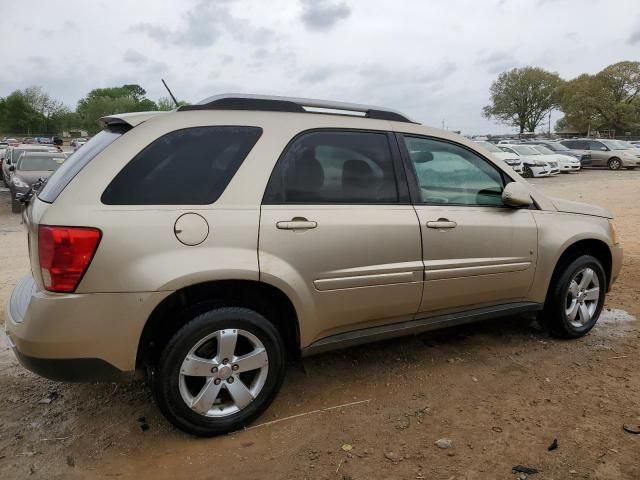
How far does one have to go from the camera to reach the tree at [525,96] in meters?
76.9

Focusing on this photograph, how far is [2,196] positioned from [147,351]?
16.6 metres

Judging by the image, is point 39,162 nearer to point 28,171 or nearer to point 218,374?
point 28,171

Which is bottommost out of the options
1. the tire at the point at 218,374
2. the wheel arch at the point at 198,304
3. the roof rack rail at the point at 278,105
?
the tire at the point at 218,374

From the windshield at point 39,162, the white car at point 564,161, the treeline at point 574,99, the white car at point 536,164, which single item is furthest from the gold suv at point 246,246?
the treeline at point 574,99

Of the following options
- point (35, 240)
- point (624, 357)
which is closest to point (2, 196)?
point (35, 240)

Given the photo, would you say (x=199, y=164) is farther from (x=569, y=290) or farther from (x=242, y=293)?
(x=569, y=290)

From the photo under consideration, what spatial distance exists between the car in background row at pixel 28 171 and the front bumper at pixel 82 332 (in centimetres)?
1094

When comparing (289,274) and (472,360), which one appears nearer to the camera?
(289,274)

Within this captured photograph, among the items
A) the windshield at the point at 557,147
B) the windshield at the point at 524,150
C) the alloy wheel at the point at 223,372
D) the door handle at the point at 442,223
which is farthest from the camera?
the windshield at the point at 557,147

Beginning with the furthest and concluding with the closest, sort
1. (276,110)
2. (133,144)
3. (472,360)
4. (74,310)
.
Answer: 1. (472,360)
2. (276,110)
3. (133,144)
4. (74,310)

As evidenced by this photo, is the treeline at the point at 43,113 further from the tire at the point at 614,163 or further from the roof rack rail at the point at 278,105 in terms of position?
the roof rack rail at the point at 278,105

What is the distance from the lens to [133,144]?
2.64 m

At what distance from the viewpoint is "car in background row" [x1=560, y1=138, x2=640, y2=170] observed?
26141mm

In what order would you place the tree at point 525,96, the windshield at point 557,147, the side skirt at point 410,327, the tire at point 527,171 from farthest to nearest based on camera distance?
1. the tree at point 525,96
2. the windshield at point 557,147
3. the tire at point 527,171
4. the side skirt at point 410,327
